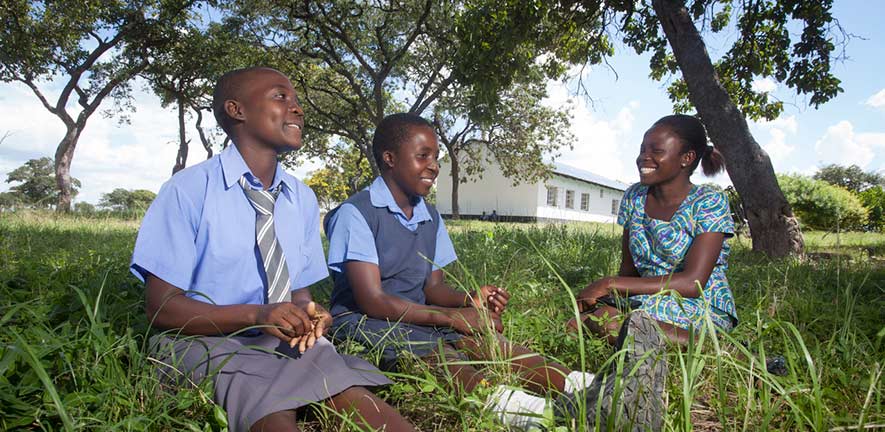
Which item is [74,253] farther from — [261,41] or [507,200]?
[507,200]

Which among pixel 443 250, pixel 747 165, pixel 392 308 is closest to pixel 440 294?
pixel 443 250

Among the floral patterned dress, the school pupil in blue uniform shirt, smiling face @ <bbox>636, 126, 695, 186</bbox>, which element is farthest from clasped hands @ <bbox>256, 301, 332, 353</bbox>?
smiling face @ <bbox>636, 126, 695, 186</bbox>

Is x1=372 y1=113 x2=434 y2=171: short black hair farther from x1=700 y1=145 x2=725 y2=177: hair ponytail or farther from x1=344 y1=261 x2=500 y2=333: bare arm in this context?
x1=700 y1=145 x2=725 y2=177: hair ponytail

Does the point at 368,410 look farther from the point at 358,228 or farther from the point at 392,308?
the point at 358,228

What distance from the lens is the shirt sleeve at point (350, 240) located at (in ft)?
7.74

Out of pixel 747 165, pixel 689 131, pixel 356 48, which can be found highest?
pixel 356 48

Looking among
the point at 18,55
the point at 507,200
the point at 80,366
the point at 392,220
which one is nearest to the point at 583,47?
the point at 392,220

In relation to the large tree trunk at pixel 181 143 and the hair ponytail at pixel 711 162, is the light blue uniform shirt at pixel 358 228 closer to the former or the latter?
the hair ponytail at pixel 711 162

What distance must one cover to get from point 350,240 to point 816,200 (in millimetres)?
23265

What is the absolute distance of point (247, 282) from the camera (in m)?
2.01

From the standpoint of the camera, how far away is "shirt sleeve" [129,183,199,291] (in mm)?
1826

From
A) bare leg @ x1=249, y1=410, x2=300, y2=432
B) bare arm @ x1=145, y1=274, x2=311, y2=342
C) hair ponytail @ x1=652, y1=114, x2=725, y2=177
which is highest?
hair ponytail @ x1=652, y1=114, x2=725, y2=177

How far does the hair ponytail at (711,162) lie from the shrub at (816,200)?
20.5 m

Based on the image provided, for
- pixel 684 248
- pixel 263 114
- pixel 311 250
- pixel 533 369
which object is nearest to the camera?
pixel 533 369
